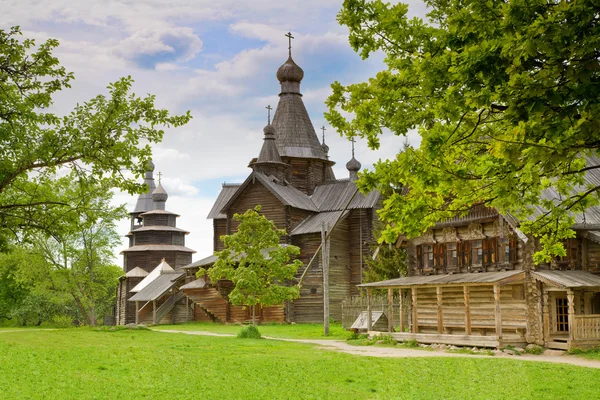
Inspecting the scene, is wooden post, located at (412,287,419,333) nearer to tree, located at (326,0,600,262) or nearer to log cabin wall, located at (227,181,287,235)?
tree, located at (326,0,600,262)

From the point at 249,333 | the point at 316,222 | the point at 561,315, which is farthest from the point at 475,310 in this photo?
the point at 316,222

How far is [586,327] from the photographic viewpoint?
2542 centimetres

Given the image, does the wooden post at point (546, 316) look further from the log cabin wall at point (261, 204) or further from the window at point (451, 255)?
the log cabin wall at point (261, 204)

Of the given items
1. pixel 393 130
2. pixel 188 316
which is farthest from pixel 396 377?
pixel 188 316

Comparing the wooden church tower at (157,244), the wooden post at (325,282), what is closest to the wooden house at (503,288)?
the wooden post at (325,282)

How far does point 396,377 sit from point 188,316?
43162 mm

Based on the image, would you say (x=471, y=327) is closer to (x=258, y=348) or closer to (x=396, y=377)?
(x=258, y=348)

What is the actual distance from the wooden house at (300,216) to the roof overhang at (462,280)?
18383 mm

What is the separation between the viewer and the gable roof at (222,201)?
60.1m

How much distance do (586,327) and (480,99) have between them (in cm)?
1875

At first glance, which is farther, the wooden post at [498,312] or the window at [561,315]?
the window at [561,315]

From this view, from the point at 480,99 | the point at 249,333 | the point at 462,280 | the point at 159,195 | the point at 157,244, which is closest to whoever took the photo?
the point at 480,99

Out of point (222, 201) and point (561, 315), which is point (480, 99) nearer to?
point (561, 315)

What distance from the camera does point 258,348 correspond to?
82.4 ft
